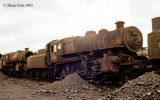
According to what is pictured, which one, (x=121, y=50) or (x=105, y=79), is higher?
(x=121, y=50)

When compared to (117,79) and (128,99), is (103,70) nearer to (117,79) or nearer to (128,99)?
(117,79)

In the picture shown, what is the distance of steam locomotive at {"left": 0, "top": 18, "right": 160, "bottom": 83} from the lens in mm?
15397

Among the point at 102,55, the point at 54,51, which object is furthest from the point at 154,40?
the point at 54,51

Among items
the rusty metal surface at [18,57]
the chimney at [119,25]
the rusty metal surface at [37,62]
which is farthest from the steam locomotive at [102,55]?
the rusty metal surface at [18,57]

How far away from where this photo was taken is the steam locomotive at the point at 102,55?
50.5 ft

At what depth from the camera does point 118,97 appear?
372 inches

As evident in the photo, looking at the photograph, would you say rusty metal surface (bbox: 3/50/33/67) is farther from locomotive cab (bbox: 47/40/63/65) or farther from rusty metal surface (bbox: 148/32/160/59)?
rusty metal surface (bbox: 148/32/160/59)

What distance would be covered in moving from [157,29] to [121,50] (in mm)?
5087

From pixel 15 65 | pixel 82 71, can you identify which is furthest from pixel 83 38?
pixel 15 65

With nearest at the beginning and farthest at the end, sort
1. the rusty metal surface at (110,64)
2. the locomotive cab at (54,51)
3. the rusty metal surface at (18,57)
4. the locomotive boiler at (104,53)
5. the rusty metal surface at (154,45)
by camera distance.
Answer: the rusty metal surface at (154,45) < the rusty metal surface at (110,64) < the locomotive boiler at (104,53) < the locomotive cab at (54,51) < the rusty metal surface at (18,57)

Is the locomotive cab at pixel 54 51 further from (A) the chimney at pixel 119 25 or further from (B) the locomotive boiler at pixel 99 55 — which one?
(A) the chimney at pixel 119 25

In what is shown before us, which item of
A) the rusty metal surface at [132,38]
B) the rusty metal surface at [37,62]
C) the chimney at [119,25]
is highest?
the chimney at [119,25]

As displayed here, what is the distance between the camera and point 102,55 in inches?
699

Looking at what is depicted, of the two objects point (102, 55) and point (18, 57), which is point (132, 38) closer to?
point (102, 55)
